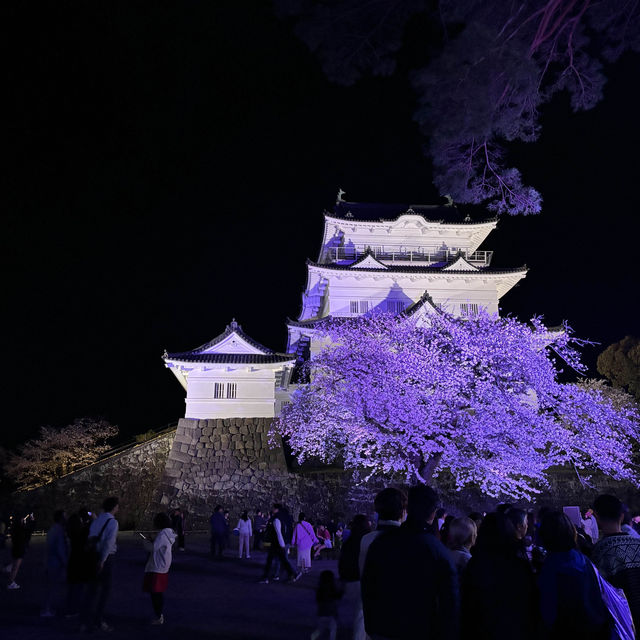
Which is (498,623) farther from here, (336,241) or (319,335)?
(336,241)

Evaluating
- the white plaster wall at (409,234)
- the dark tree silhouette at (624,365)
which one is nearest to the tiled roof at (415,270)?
the white plaster wall at (409,234)

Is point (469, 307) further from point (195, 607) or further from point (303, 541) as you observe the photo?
point (195, 607)

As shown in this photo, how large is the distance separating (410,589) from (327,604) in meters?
3.35

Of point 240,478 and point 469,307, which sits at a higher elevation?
point 469,307

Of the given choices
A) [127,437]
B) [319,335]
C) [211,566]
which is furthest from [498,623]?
[127,437]

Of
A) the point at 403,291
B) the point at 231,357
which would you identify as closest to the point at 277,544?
the point at 231,357

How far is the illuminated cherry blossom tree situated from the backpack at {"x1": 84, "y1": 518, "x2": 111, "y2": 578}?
10.7m

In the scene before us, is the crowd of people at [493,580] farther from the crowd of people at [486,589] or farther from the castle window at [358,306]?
the castle window at [358,306]

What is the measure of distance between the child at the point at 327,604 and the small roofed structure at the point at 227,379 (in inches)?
760

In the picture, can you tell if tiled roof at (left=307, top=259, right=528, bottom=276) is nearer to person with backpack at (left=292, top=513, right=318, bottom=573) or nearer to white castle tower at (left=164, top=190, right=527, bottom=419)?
white castle tower at (left=164, top=190, right=527, bottom=419)

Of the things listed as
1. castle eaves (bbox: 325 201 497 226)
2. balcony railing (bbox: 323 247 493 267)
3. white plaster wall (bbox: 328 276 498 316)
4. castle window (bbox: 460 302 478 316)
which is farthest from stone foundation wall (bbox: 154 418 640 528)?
castle eaves (bbox: 325 201 497 226)

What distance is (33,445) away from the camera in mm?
36188

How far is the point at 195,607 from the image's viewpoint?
820 cm

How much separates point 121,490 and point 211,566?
49.2ft
